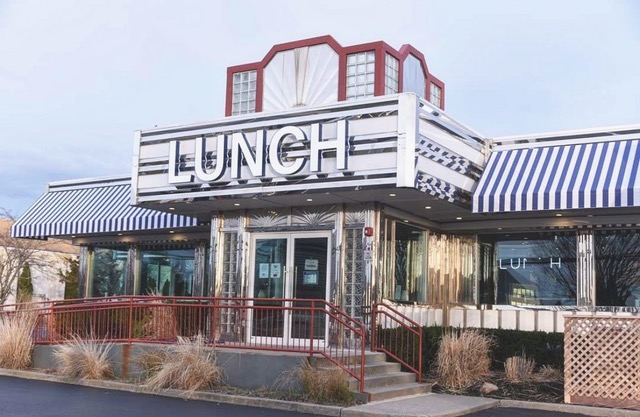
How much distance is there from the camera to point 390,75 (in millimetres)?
18094

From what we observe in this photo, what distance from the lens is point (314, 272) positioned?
1598 cm

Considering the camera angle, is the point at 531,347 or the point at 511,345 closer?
the point at 531,347

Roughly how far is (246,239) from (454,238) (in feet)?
15.8

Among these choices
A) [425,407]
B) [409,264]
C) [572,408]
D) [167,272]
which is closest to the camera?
[425,407]

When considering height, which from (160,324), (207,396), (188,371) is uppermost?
(160,324)

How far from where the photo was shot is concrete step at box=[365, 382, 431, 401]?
1223 cm

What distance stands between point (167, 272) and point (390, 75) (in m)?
8.85

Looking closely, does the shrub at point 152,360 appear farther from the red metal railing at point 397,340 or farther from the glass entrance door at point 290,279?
the red metal railing at point 397,340

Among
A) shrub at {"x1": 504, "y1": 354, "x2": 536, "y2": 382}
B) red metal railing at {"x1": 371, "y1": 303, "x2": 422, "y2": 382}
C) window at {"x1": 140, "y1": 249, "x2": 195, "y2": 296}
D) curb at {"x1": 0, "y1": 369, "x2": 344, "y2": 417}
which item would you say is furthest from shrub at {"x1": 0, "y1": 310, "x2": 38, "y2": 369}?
shrub at {"x1": 504, "y1": 354, "x2": 536, "y2": 382}

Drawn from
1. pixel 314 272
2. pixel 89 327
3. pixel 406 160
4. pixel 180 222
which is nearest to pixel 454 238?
pixel 314 272

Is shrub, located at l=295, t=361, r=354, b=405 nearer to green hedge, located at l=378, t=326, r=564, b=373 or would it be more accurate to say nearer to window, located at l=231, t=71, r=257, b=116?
green hedge, located at l=378, t=326, r=564, b=373

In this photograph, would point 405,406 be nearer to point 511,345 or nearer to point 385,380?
point 385,380

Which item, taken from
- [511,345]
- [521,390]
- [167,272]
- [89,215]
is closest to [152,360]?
[521,390]

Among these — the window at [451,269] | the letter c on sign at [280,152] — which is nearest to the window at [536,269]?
the window at [451,269]
